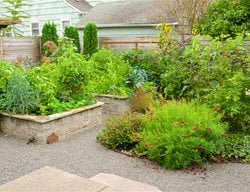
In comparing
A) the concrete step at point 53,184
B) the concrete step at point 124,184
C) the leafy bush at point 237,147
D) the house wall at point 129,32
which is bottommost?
the leafy bush at point 237,147

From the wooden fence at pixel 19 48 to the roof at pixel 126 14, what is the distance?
3217mm

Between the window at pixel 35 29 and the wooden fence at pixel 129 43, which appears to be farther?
the window at pixel 35 29

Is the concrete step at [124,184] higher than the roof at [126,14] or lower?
lower

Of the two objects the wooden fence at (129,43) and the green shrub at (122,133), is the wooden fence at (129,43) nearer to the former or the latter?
the wooden fence at (129,43)

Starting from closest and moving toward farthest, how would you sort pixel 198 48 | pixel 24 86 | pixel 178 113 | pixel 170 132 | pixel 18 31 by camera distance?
1. pixel 170 132
2. pixel 178 113
3. pixel 24 86
4. pixel 198 48
5. pixel 18 31

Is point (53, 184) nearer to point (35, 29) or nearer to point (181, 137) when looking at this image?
point (181, 137)

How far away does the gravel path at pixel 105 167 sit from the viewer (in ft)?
11.7

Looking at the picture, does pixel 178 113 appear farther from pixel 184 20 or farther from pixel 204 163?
pixel 184 20

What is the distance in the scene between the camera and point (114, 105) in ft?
22.3

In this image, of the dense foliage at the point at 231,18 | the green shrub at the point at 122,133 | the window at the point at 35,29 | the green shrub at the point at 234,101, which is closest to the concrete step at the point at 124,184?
the green shrub at the point at 122,133

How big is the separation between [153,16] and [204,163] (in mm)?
9438

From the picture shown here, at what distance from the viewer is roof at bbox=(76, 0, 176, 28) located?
1250cm

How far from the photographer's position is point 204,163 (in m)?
4.09

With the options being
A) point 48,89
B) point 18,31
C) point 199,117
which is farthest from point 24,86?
point 18,31
